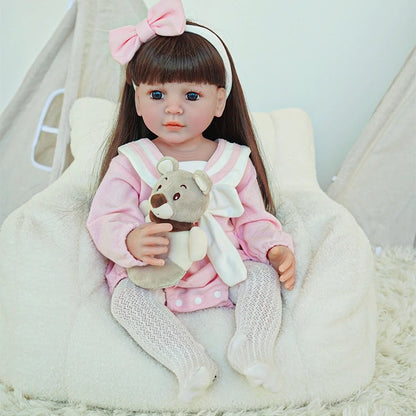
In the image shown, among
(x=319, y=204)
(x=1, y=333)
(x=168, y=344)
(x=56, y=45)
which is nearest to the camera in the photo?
(x=168, y=344)

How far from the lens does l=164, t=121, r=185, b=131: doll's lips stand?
1071 mm

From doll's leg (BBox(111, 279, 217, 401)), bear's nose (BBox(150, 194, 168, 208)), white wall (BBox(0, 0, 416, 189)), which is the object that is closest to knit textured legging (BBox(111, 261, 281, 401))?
doll's leg (BBox(111, 279, 217, 401))

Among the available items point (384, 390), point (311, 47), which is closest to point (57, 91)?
point (311, 47)

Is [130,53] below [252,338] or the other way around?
the other way around

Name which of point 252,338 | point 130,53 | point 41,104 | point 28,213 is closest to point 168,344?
point 252,338

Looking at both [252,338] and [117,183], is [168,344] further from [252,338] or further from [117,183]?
[117,183]

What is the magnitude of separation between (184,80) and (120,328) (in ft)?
1.45

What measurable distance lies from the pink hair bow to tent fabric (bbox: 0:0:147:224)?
532 millimetres

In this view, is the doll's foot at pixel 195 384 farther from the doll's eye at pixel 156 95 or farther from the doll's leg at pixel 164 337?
the doll's eye at pixel 156 95

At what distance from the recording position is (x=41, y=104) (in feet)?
5.55

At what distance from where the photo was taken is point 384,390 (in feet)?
3.47

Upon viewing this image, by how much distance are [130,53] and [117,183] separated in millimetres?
237

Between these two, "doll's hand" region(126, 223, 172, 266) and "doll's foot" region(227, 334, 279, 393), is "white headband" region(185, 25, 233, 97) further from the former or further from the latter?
"doll's foot" region(227, 334, 279, 393)

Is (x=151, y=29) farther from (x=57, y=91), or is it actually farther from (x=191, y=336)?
(x=57, y=91)
